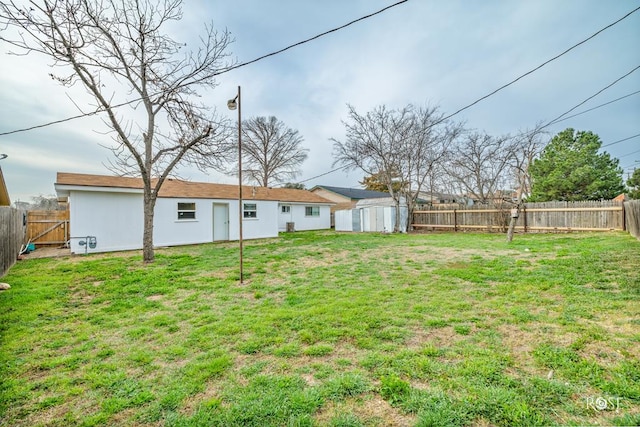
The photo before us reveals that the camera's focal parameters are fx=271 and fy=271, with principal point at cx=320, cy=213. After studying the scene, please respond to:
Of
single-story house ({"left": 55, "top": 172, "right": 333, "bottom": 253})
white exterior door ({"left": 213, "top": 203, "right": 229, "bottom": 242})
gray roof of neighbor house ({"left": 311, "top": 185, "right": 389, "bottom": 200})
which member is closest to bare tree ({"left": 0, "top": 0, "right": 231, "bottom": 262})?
single-story house ({"left": 55, "top": 172, "right": 333, "bottom": 253})

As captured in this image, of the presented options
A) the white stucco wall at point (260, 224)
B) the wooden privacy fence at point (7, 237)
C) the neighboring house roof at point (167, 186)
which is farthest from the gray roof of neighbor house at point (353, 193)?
the wooden privacy fence at point (7, 237)

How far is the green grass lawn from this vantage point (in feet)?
6.50

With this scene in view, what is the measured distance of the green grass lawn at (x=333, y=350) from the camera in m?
1.98

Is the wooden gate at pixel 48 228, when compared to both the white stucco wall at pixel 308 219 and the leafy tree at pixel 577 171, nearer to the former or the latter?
the white stucco wall at pixel 308 219

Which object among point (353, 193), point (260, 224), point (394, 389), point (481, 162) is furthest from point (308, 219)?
point (394, 389)

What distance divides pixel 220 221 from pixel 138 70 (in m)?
7.82

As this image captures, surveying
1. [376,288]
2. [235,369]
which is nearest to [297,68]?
[376,288]

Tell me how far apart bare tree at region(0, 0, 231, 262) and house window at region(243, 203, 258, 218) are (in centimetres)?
568

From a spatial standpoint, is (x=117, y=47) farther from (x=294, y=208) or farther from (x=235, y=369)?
(x=294, y=208)

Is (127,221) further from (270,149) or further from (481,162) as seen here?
(481,162)

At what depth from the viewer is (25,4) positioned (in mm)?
6250

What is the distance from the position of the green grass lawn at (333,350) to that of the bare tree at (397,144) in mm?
12555

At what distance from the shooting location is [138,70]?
8.22 metres

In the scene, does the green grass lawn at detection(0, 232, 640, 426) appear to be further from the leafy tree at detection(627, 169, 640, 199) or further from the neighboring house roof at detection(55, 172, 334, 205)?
the leafy tree at detection(627, 169, 640, 199)
